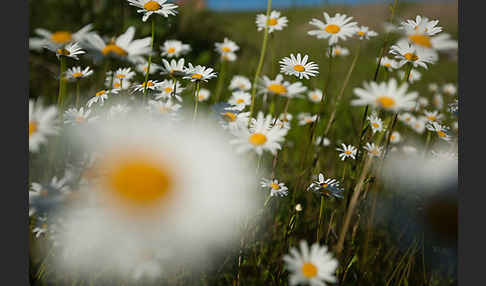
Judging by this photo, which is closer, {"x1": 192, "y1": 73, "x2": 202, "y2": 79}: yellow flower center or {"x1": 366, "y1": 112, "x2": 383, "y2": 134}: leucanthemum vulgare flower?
{"x1": 192, "y1": 73, "x2": 202, "y2": 79}: yellow flower center

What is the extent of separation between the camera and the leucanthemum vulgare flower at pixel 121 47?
1.33 ft

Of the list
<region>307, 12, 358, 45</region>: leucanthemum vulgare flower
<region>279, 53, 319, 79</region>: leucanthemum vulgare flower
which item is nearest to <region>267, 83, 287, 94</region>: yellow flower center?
<region>279, 53, 319, 79</region>: leucanthemum vulgare flower

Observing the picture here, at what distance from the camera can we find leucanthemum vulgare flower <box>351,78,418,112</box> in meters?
0.35

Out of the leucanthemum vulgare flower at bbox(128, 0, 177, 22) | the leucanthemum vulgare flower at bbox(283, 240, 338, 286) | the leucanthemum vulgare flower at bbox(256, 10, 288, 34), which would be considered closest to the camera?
the leucanthemum vulgare flower at bbox(283, 240, 338, 286)

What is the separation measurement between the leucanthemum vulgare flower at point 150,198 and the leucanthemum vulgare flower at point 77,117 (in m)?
0.02

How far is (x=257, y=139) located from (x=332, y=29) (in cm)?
33

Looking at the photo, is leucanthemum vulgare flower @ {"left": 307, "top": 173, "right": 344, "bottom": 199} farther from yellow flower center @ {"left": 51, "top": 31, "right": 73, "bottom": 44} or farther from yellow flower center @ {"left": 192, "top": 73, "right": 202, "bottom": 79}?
yellow flower center @ {"left": 51, "top": 31, "right": 73, "bottom": 44}

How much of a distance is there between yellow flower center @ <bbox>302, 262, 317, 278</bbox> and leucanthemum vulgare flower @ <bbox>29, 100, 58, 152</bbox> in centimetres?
32

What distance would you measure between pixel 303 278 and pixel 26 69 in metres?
0.50

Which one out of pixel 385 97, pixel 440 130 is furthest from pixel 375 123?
pixel 385 97

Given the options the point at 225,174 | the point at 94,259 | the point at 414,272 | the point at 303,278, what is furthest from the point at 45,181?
the point at 414,272

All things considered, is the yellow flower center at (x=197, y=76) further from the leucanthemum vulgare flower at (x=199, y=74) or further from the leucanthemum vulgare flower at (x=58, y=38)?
the leucanthemum vulgare flower at (x=58, y=38)

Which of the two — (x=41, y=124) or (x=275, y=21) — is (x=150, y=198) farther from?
(x=275, y=21)

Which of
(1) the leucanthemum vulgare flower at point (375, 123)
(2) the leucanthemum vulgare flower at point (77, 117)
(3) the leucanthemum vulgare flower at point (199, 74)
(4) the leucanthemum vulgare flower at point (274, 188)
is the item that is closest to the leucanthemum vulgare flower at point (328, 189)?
(4) the leucanthemum vulgare flower at point (274, 188)
